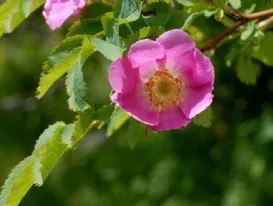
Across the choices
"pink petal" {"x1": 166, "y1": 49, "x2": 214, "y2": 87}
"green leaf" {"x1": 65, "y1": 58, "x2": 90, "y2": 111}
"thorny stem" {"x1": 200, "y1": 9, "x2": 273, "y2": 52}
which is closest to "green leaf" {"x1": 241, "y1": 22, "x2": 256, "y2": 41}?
"thorny stem" {"x1": 200, "y1": 9, "x2": 273, "y2": 52}

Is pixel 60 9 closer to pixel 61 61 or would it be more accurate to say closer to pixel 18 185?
pixel 61 61

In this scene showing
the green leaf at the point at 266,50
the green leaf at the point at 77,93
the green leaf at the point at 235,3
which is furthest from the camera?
the green leaf at the point at 266,50

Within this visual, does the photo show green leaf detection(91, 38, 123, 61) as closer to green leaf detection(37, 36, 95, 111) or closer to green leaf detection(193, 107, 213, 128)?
green leaf detection(37, 36, 95, 111)

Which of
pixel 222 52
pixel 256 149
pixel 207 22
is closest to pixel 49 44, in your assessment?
pixel 256 149

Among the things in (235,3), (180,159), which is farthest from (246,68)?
(180,159)

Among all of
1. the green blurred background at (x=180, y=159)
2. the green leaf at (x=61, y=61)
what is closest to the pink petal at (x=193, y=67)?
the green leaf at (x=61, y=61)

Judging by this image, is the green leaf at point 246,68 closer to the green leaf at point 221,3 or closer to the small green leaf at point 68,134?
the green leaf at point 221,3
